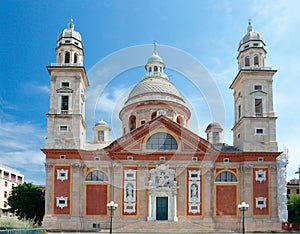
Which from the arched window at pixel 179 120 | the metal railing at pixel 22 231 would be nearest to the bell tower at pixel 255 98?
the arched window at pixel 179 120

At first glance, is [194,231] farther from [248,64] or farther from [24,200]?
[24,200]

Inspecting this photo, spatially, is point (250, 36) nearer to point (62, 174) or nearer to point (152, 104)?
point (152, 104)

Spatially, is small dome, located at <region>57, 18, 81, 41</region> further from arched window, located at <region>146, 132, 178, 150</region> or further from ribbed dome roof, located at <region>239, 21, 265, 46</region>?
ribbed dome roof, located at <region>239, 21, 265, 46</region>

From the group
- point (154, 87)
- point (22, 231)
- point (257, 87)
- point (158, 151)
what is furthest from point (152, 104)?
point (22, 231)

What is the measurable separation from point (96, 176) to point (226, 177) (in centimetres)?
1365

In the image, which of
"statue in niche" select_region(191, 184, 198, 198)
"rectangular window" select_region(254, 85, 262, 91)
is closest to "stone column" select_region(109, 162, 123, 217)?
"statue in niche" select_region(191, 184, 198, 198)

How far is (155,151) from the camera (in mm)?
48312

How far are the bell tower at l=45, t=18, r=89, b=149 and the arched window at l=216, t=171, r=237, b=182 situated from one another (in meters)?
15.0

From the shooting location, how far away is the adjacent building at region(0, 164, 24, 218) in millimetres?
75125

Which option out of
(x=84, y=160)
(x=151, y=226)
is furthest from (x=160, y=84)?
(x=151, y=226)

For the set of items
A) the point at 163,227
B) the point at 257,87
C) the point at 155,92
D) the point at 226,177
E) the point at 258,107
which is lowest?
the point at 163,227

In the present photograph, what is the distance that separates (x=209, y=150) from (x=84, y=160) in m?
13.1

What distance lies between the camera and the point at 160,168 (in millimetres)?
47844

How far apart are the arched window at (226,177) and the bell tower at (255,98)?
299cm
